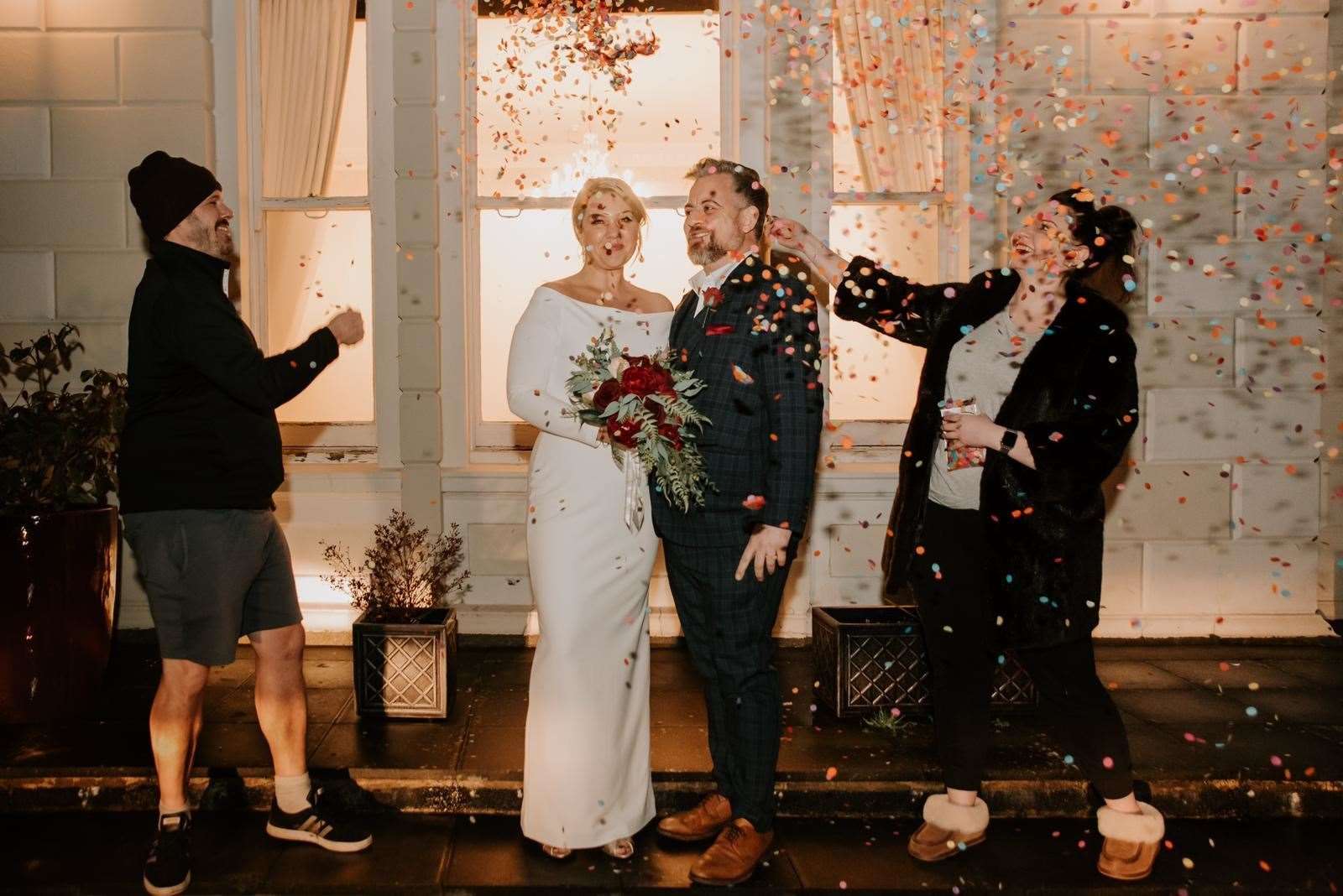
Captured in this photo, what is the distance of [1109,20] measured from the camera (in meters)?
5.54

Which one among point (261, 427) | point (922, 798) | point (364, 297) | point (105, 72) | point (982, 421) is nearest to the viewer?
point (982, 421)

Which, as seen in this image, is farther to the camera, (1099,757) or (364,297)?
(364,297)

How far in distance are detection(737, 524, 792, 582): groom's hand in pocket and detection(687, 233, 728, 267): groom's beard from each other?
87 centimetres

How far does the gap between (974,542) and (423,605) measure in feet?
8.92

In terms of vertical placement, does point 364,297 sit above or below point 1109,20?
below

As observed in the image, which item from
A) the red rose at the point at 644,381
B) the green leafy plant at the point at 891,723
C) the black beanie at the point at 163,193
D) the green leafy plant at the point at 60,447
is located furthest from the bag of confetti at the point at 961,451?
the green leafy plant at the point at 60,447

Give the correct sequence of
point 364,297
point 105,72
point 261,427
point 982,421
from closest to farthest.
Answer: point 982,421 → point 261,427 → point 105,72 → point 364,297

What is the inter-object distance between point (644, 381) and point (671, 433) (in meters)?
0.17

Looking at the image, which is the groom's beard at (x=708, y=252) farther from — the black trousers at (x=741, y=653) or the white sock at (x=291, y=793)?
the white sock at (x=291, y=793)

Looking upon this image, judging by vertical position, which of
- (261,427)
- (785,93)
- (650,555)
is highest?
(785,93)

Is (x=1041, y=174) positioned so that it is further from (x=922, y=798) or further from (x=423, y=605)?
(x=423, y=605)

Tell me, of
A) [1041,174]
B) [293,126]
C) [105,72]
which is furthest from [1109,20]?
[105,72]

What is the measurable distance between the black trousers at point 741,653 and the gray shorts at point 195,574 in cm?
136

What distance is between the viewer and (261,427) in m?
3.35
